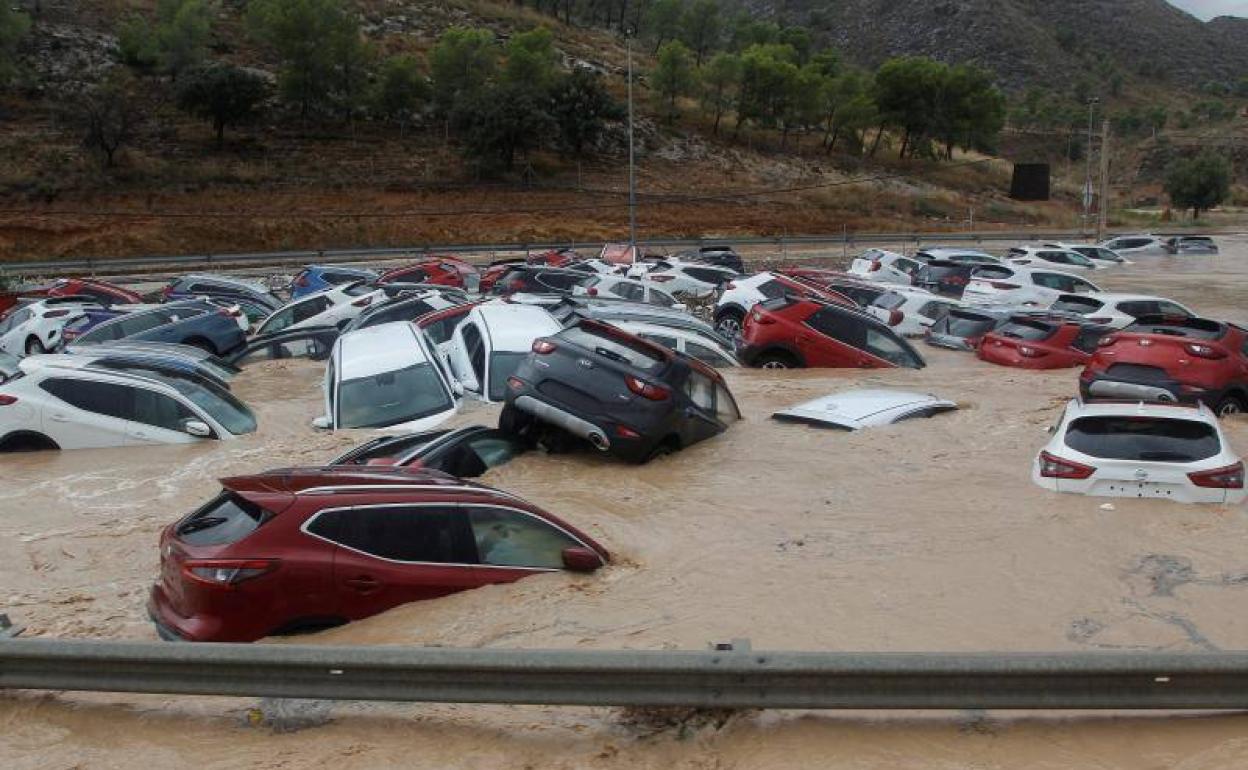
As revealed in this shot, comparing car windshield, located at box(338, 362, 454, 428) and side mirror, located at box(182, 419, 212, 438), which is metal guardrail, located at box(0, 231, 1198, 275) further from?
side mirror, located at box(182, 419, 212, 438)

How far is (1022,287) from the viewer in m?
26.3

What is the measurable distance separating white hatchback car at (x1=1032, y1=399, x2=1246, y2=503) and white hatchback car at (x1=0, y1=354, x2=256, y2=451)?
8350mm

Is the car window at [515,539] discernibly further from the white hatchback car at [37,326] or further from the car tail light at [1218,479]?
the white hatchback car at [37,326]

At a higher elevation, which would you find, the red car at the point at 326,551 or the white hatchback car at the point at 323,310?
the red car at the point at 326,551

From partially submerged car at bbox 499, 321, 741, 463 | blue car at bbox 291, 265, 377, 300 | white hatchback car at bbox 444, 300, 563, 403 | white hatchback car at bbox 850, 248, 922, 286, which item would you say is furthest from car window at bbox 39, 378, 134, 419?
white hatchback car at bbox 850, 248, 922, 286

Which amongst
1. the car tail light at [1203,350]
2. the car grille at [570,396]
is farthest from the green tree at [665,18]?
the car grille at [570,396]

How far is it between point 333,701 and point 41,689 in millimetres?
1360

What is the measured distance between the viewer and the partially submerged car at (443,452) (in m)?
8.87

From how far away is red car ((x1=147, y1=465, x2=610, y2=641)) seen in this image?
19.8 ft

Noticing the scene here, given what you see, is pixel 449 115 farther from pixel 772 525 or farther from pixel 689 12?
pixel 772 525

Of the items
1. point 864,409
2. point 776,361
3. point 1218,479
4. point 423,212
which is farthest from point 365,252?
point 1218,479

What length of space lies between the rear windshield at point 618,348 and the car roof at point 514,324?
2.34m

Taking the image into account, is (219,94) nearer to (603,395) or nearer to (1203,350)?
(603,395)

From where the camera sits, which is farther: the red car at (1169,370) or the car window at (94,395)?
the red car at (1169,370)
